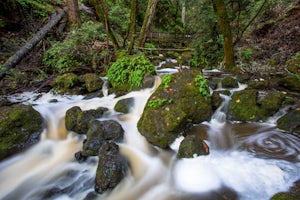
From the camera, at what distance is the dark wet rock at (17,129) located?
4.60m

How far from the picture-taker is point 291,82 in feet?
22.1

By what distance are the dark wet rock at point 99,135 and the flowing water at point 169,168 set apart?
18 cm

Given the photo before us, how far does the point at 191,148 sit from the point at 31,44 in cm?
785

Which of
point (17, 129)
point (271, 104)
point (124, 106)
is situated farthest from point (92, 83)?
point (271, 104)

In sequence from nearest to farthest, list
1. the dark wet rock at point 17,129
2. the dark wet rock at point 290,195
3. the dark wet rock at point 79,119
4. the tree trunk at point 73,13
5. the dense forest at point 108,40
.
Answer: the dark wet rock at point 290,195, the dark wet rock at point 17,129, the dark wet rock at point 79,119, the dense forest at point 108,40, the tree trunk at point 73,13

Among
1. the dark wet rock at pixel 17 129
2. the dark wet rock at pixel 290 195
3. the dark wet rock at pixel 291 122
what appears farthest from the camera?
the dark wet rock at pixel 291 122

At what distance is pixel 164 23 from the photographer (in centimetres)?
2052

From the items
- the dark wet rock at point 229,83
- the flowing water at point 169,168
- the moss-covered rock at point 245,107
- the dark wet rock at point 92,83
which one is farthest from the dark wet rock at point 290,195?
the dark wet rock at point 92,83

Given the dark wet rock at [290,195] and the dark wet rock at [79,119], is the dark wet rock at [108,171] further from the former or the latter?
the dark wet rock at [290,195]

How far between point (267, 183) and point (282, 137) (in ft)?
5.34

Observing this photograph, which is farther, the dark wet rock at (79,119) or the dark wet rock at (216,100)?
the dark wet rock at (216,100)

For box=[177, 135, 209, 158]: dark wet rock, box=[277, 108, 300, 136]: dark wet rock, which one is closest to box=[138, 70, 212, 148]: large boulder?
box=[177, 135, 209, 158]: dark wet rock

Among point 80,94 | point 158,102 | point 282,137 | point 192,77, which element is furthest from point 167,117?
point 80,94

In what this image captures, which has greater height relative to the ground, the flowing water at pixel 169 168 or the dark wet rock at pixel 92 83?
the dark wet rock at pixel 92 83
